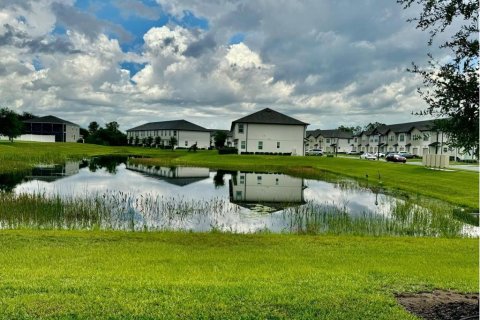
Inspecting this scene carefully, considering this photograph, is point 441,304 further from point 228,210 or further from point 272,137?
point 272,137

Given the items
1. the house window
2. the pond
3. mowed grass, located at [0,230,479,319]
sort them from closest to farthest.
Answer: mowed grass, located at [0,230,479,319]
the pond
the house window

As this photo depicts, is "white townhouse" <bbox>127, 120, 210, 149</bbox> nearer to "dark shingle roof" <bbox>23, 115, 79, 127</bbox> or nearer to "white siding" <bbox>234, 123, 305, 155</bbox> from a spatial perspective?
"dark shingle roof" <bbox>23, 115, 79, 127</bbox>

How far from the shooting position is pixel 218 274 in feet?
29.3

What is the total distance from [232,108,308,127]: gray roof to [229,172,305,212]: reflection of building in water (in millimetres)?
36988

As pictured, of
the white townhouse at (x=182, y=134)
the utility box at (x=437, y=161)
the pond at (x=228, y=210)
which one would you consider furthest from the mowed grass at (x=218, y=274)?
the white townhouse at (x=182, y=134)

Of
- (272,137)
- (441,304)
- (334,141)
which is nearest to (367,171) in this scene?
(272,137)

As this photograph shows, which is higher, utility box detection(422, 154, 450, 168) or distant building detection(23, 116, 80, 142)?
distant building detection(23, 116, 80, 142)

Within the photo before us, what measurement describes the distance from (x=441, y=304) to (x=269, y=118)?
73183mm

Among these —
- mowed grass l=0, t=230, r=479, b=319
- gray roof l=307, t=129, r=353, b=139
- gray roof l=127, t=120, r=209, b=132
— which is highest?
gray roof l=127, t=120, r=209, b=132

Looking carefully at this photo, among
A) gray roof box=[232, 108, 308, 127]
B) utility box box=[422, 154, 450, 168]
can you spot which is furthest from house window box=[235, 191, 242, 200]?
gray roof box=[232, 108, 308, 127]

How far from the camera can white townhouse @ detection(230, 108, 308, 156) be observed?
78062mm

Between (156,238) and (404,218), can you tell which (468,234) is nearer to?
(404,218)

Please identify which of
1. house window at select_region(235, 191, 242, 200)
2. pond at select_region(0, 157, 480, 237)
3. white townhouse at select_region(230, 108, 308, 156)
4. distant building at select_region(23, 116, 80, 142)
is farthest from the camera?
distant building at select_region(23, 116, 80, 142)

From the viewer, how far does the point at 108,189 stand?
29.6m
